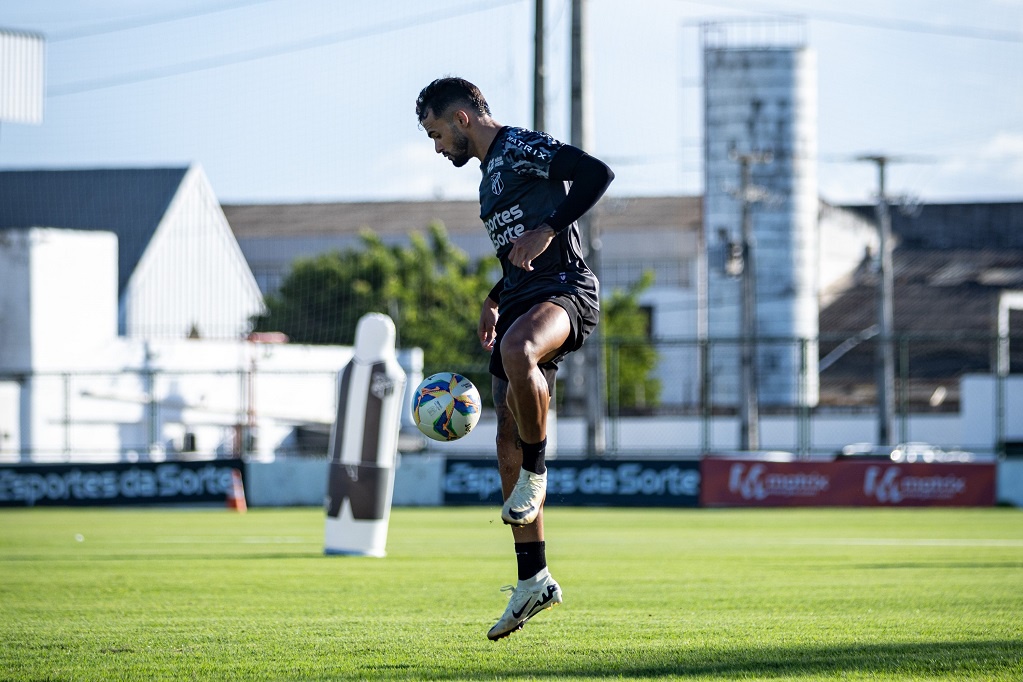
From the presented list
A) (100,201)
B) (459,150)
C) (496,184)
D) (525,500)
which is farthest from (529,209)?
(100,201)

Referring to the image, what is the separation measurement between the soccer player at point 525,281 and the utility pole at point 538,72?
21910 mm

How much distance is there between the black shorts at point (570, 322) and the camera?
20.6ft

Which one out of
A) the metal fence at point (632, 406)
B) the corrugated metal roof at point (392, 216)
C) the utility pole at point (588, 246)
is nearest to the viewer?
the utility pole at point (588, 246)

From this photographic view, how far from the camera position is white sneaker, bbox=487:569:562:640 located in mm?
5992

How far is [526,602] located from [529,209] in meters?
1.79

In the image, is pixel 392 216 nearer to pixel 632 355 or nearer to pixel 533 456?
pixel 632 355

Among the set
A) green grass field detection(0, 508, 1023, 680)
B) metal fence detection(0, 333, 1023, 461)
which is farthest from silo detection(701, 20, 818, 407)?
green grass field detection(0, 508, 1023, 680)

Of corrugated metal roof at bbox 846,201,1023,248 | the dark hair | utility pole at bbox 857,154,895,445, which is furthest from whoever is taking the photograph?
corrugated metal roof at bbox 846,201,1023,248

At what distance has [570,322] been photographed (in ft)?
20.5

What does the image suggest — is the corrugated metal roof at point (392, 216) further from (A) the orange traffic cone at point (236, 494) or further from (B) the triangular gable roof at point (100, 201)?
(A) the orange traffic cone at point (236, 494)

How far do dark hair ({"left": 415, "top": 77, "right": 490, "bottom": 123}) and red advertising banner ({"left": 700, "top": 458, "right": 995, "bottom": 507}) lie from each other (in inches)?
775

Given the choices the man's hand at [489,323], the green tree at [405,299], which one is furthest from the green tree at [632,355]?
the man's hand at [489,323]

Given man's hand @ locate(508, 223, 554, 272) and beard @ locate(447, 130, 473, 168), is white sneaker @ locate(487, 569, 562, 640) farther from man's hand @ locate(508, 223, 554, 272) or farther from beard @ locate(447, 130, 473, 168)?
beard @ locate(447, 130, 473, 168)

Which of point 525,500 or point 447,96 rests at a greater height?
point 447,96
